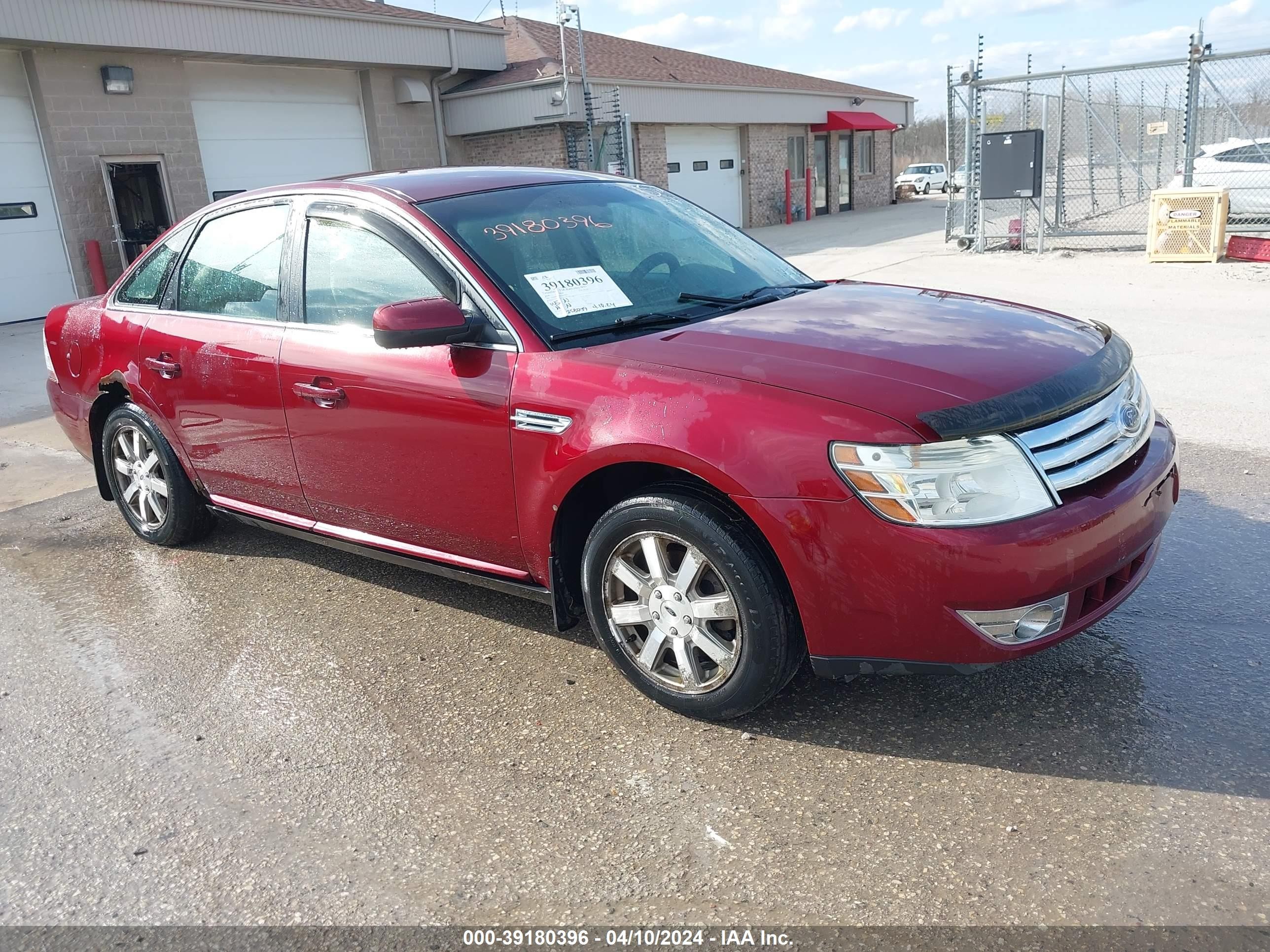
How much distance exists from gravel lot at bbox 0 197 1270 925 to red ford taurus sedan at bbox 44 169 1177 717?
31 cm

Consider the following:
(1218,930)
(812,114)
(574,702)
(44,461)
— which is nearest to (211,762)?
(574,702)

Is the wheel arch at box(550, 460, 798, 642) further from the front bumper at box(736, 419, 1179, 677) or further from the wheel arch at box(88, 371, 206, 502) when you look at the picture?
the wheel arch at box(88, 371, 206, 502)

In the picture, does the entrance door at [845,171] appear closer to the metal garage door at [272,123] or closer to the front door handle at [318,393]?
the metal garage door at [272,123]

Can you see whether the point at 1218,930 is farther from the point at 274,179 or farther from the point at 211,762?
the point at 274,179

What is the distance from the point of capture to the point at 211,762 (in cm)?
319

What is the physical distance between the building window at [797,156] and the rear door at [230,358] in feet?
85.6

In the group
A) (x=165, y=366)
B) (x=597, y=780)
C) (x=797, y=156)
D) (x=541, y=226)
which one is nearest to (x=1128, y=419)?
(x=597, y=780)

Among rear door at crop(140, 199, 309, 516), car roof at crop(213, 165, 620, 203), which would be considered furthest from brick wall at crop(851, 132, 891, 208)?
rear door at crop(140, 199, 309, 516)

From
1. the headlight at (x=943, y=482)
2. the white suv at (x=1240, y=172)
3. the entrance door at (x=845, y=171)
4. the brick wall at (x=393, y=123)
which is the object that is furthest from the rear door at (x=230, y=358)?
the entrance door at (x=845, y=171)

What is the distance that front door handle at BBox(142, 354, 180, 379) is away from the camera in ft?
14.8

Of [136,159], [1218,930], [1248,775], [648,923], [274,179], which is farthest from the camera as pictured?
[274,179]

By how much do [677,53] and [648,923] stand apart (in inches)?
1204

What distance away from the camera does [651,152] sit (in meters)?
23.4

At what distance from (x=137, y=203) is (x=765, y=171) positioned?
16408 millimetres
